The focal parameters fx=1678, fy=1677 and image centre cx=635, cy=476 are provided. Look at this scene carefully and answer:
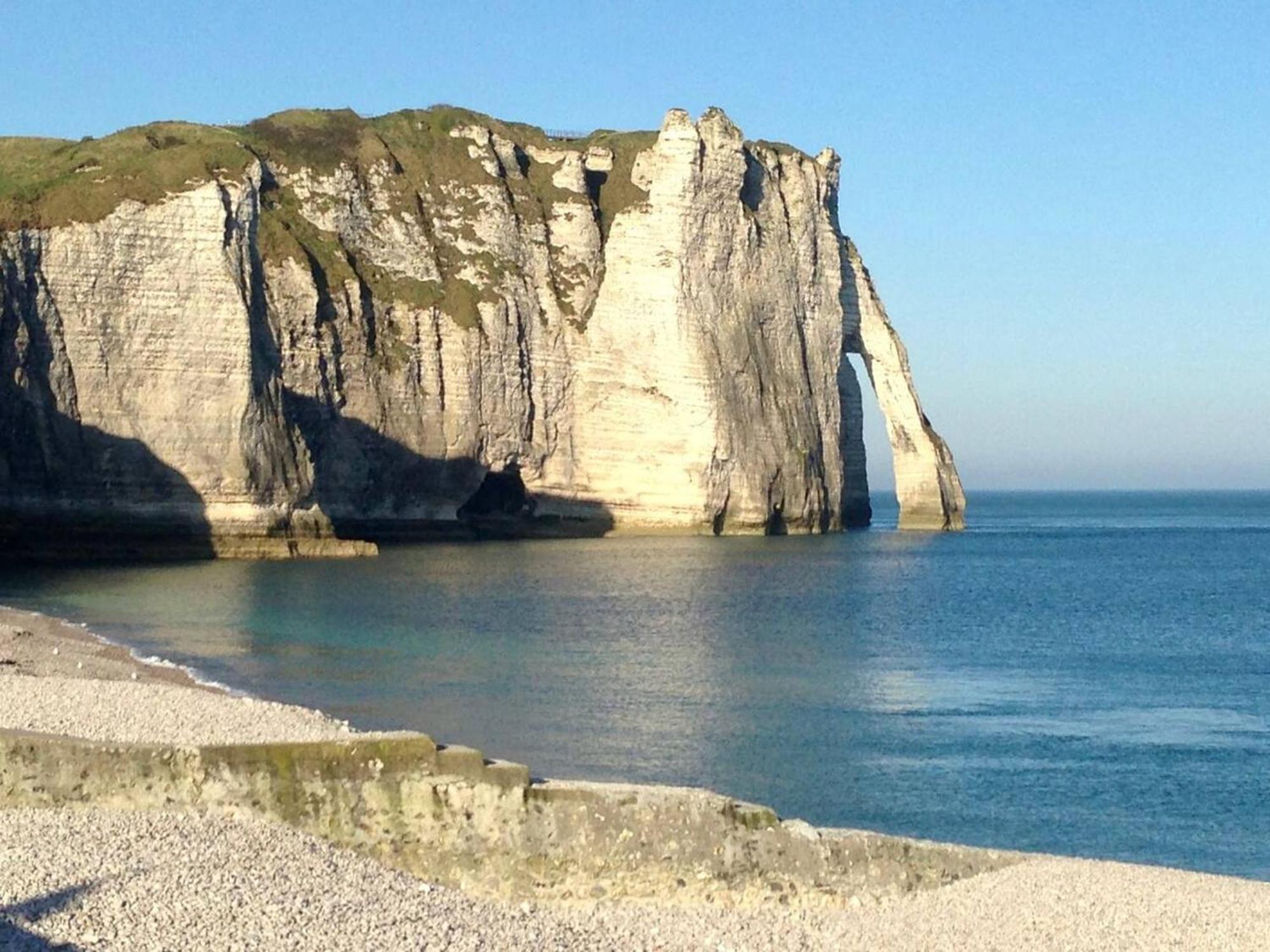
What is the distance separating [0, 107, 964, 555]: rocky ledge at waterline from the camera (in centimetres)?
5491

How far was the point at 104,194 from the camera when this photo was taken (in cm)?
5638

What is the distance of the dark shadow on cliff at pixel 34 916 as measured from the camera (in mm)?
8648

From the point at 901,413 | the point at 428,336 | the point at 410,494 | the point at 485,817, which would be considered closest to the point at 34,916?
the point at 485,817

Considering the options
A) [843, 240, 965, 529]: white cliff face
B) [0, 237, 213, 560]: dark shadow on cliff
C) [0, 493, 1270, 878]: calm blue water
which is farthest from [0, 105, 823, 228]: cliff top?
[0, 493, 1270, 878]: calm blue water

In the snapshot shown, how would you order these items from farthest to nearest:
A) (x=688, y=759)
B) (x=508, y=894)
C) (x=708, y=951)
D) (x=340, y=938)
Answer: (x=688, y=759)
(x=508, y=894)
(x=708, y=951)
(x=340, y=938)

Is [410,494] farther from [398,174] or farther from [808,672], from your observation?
[808,672]

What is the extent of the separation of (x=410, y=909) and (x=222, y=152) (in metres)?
55.8

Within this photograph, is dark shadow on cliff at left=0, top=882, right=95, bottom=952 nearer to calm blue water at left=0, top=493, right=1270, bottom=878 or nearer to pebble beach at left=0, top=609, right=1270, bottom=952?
pebble beach at left=0, top=609, right=1270, bottom=952

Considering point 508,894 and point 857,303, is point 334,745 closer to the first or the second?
point 508,894

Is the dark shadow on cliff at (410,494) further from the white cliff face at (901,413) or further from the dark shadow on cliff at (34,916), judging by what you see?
the dark shadow on cliff at (34,916)

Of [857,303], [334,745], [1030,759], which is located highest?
[857,303]

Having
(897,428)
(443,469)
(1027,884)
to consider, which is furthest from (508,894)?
(897,428)

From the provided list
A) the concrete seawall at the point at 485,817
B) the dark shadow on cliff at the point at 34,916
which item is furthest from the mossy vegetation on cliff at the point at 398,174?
the dark shadow on cliff at the point at 34,916

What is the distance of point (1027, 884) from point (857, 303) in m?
74.1
